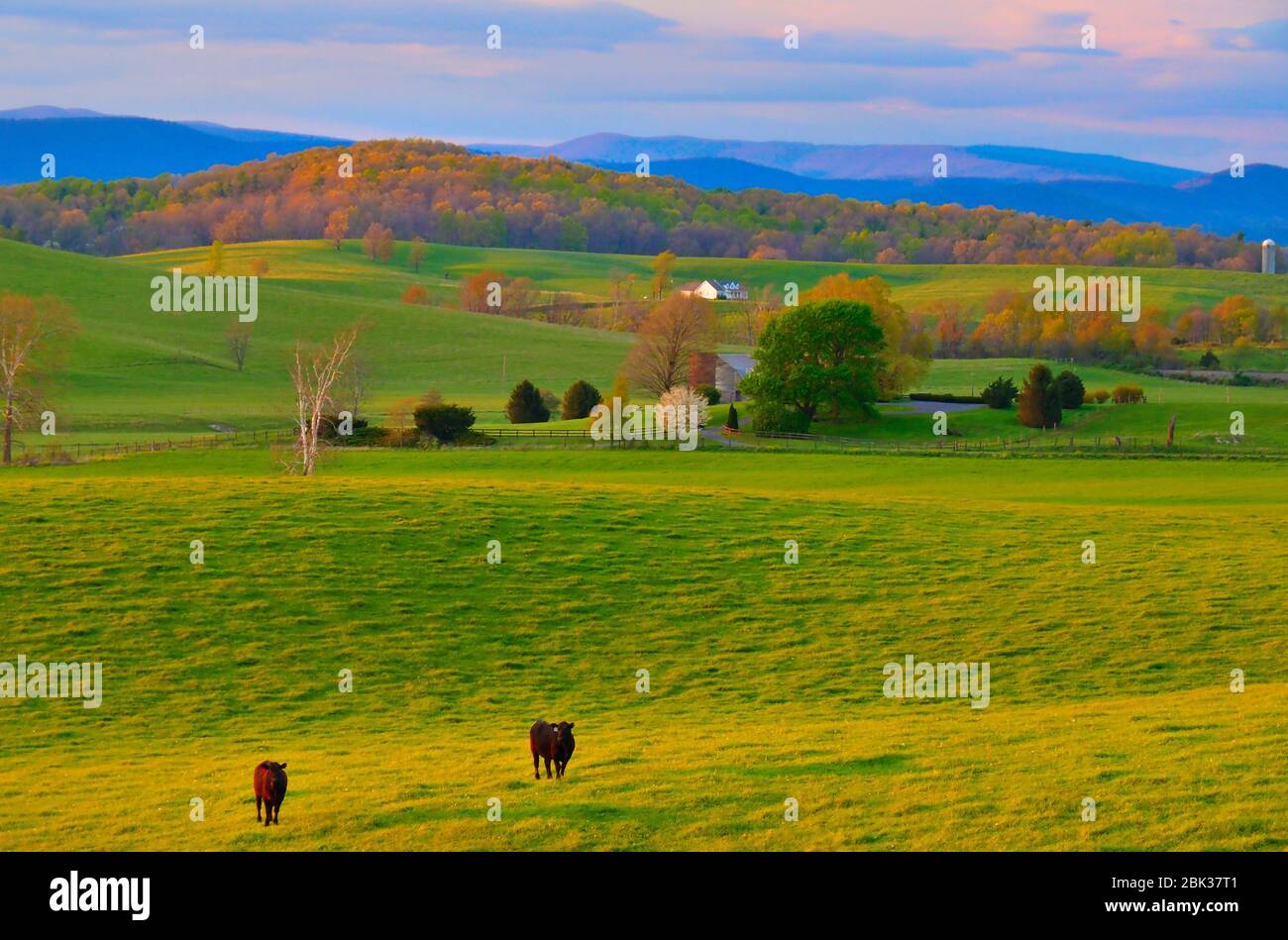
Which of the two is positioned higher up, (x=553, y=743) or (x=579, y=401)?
(x=579, y=401)

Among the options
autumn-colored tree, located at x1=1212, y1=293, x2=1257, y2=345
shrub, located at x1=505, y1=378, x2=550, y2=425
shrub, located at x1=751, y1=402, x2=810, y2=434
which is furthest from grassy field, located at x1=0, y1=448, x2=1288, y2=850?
autumn-colored tree, located at x1=1212, y1=293, x2=1257, y2=345

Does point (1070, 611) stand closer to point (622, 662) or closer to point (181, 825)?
point (622, 662)

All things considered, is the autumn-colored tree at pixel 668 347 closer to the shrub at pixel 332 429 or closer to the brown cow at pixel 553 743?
the shrub at pixel 332 429

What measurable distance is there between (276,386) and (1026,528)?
262 feet

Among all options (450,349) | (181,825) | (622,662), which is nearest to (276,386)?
(450,349)

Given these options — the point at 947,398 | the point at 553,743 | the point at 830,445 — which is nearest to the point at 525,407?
the point at 830,445

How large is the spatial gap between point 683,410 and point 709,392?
1428cm

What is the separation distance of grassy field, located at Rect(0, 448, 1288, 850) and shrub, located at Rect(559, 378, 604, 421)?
151ft

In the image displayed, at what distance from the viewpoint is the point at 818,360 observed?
8294cm

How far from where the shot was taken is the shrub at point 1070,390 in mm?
82938

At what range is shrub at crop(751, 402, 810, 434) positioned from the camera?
78562mm

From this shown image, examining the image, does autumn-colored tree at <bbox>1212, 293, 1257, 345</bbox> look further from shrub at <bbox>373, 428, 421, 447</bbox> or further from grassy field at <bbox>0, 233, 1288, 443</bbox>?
shrub at <bbox>373, 428, 421, 447</bbox>

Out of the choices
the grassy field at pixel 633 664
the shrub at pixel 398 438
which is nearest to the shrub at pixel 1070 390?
the shrub at pixel 398 438

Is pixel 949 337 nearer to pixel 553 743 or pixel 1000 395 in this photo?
pixel 1000 395
